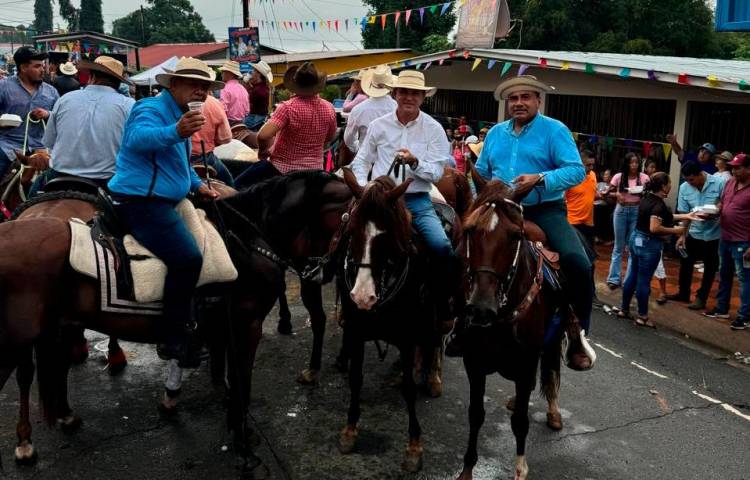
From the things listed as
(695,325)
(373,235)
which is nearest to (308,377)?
(373,235)

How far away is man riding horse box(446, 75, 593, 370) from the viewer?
14.4 feet

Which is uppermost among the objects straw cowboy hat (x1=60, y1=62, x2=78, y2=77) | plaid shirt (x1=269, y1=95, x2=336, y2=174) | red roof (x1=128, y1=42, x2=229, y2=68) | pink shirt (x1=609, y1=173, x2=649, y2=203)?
red roof (x1=128, y1=42, x2=229, y2=68)

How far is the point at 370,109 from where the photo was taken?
7.15m

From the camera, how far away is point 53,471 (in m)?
4.29

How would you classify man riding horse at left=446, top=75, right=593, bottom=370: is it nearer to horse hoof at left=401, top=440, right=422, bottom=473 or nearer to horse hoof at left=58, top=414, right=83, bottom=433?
horse hoof at left=401, top=440, right=422, bottom=473

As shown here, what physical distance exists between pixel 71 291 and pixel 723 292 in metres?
7.51

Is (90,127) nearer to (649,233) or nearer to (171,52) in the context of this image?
(649,233)

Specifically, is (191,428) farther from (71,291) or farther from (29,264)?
(29,264)

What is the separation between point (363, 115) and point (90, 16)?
8985 cm

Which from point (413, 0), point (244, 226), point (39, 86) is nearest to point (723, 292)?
point (244, 226)

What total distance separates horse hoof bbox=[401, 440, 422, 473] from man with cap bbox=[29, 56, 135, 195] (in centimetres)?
323

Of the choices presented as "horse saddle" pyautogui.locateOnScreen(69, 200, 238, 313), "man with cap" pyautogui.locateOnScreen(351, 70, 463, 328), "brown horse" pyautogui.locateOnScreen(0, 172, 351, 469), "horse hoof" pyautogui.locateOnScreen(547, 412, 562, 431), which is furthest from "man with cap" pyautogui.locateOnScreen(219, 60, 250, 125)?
"horse hoof" pyautogui.locateOnScreen(547, 412, 562, 431)

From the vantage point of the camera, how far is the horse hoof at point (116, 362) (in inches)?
231

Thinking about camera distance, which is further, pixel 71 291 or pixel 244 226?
pixel 244 226
